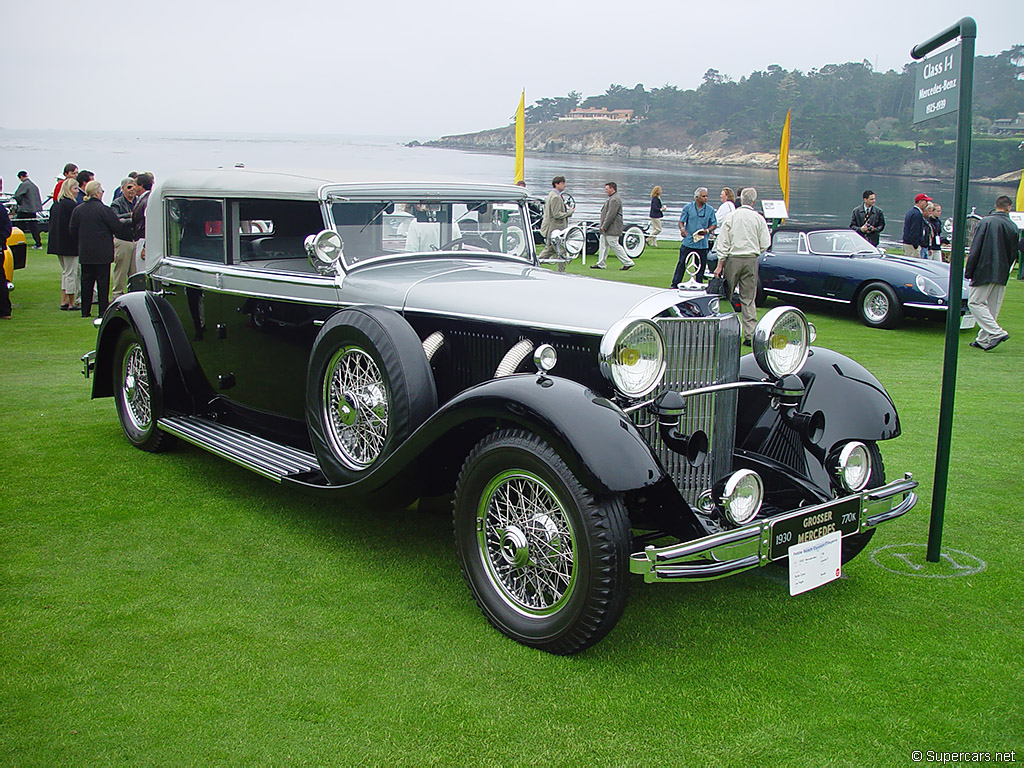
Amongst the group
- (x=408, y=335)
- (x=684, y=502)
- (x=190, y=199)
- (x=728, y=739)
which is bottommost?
(x=728, y=739)

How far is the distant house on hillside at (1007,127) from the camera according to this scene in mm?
52997

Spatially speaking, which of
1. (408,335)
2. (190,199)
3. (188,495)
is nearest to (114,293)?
(190,199)

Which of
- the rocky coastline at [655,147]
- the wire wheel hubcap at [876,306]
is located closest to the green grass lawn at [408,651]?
the wire wheel hubcap at [876,306]

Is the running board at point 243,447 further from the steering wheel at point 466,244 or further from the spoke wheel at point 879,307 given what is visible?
the spoke wheel at point 879,307

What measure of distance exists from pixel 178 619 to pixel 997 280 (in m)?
9.92

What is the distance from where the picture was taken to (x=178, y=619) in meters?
3.55

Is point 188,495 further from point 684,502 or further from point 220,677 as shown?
point 684,502

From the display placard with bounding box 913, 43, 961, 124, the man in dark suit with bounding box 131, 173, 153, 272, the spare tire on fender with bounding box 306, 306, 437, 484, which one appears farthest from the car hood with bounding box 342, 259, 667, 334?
the man in dark suit with bounding box 131, 173, 153, 272

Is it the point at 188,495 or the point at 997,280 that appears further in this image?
the point at 997,280

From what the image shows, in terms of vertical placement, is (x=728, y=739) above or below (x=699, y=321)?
below

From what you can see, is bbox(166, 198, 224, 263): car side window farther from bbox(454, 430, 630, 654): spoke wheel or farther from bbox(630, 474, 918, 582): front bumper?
bbox(630, 474, 918, 582): front bumper

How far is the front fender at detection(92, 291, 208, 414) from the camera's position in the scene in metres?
5.48

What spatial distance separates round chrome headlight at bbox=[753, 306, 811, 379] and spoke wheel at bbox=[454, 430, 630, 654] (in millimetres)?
1310

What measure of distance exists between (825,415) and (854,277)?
890cm
